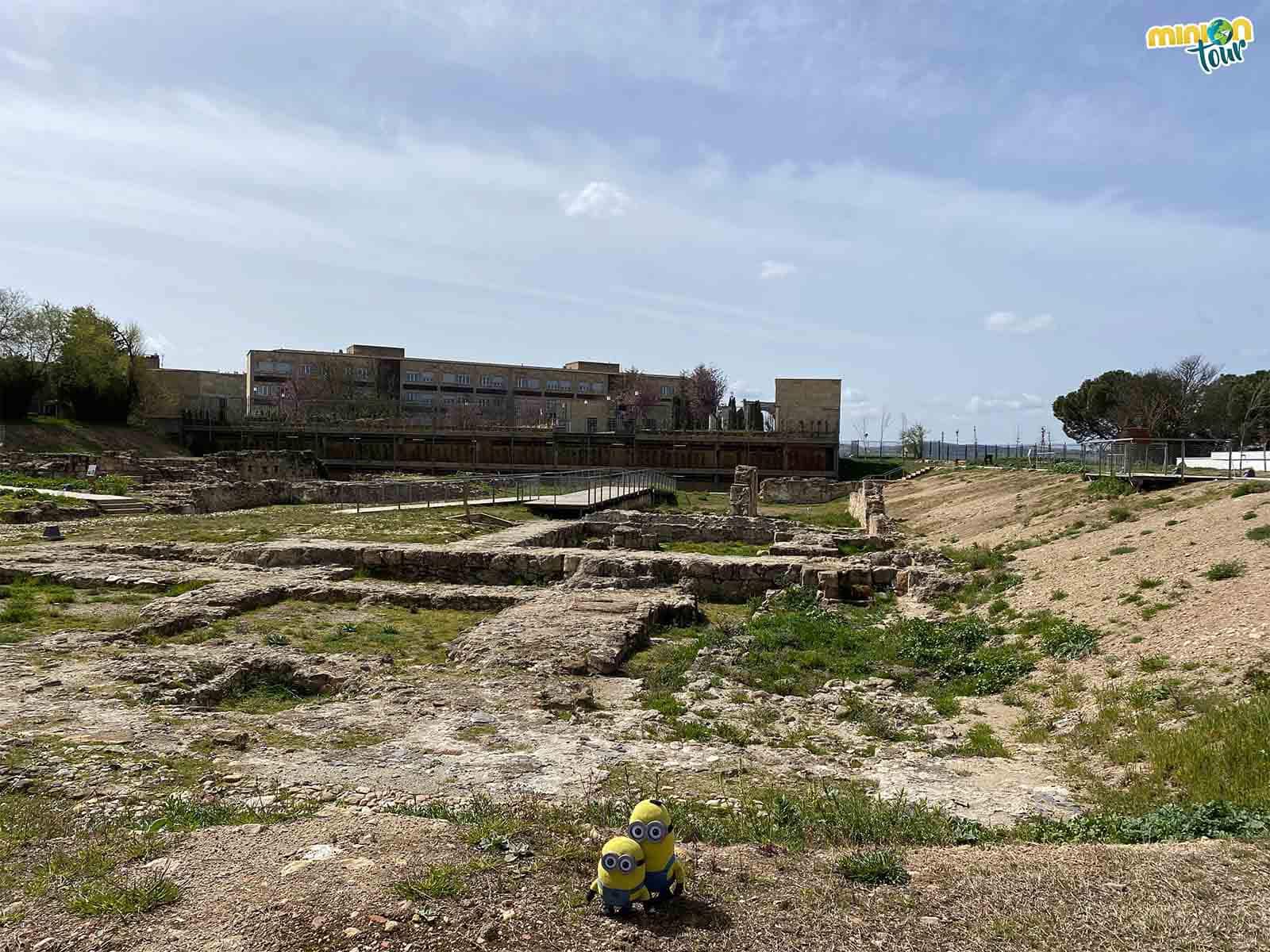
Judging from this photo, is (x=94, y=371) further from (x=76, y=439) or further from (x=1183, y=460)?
(x=1183, y=460)

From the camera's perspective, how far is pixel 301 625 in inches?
520

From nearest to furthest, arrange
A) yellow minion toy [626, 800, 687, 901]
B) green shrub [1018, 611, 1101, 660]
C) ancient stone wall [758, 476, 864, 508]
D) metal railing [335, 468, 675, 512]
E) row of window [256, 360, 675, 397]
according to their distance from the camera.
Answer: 1. yellow minion toy [626, 800, 687, 901]
2. green shrub [1018, 611, 1101, 660]
3. metal railing [335, 468, 675, 512]
4. ancient stone wall [758, 476, 864, 508]
5. row of window [256, 360, 675, 397]

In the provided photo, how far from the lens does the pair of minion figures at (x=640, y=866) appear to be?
14.4 feet

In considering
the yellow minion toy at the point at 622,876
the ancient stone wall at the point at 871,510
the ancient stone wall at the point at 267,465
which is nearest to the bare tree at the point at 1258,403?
the ancient stone wall at the point at 871,510

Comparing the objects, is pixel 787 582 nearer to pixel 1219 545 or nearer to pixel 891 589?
pixel 891 589

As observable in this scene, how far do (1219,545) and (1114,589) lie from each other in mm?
2262

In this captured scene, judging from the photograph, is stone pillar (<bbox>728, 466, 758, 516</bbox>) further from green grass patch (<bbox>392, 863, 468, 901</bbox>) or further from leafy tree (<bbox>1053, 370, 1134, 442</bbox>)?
leafy tree (<bbox>1053, 370, 1134, 442</bbox>)

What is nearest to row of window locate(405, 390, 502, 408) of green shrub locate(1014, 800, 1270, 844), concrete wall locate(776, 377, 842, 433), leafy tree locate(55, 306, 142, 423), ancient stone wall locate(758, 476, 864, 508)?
leafy tree locate(55, 306, 142, 423)

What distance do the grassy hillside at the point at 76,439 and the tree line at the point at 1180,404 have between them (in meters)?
64.9

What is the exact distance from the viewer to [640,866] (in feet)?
14.5

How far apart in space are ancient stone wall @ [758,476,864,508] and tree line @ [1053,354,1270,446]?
54.8 feet

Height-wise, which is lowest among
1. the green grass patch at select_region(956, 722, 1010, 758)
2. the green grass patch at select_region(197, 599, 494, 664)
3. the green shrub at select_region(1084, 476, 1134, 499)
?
the green grass patch at select_region(197, 599, 494, 664)

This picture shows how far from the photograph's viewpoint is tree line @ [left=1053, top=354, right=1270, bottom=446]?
54.8m

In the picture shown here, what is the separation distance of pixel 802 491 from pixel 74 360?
176 ft
